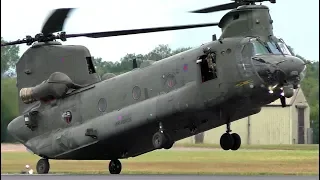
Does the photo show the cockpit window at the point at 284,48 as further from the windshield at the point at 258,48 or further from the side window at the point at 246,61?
the side window at the point at 246,61

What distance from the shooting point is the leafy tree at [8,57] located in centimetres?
3838

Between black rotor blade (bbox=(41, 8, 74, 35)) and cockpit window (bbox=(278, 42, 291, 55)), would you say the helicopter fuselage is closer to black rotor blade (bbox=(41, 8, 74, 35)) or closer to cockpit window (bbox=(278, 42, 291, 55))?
cockpit window (bbox=(278, 42, 291, 55))

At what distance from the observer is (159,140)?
36656mm

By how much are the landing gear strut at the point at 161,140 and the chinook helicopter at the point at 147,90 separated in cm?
4

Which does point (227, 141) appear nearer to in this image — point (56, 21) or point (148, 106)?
point (148, 106)

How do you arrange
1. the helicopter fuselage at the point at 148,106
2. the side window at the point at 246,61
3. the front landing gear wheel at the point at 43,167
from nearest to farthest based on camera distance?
the side window at the point at 246,61
the helicopter fuselage at the point at 148,106
the front landing gear wheel at the point at 43,167

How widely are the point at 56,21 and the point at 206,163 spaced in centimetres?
991

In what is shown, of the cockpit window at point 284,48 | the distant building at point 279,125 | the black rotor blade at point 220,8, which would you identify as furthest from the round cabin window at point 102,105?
the distant building at point 279,125

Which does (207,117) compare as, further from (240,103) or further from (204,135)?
(204,135)

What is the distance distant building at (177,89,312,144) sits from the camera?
49306mm

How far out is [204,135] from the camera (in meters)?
59.1

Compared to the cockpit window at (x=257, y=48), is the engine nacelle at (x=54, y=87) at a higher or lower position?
lower

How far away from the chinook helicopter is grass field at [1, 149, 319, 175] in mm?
2579

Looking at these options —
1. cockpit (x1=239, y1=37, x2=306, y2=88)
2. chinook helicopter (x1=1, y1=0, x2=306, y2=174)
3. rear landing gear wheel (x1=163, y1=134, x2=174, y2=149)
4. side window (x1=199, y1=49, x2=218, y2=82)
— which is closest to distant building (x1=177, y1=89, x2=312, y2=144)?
chinook helicopter (x1=1, y1=0, x2=306, y2=174)
